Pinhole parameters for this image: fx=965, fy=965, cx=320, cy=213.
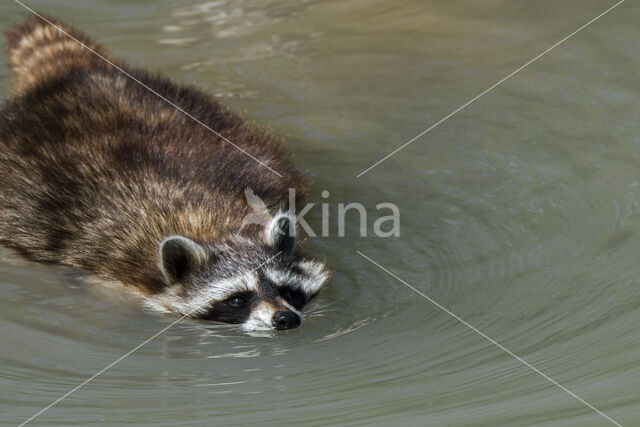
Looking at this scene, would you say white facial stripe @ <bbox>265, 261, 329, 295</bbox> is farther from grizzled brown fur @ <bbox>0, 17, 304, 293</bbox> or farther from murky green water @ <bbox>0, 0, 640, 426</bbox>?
grizzled brown fur @ <bbox>0, 17, 304, 293</bbox>

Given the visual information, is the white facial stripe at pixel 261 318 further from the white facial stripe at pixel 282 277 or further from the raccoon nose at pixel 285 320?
the white facial stripe at pixel 282 277

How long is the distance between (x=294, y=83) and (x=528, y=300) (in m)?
4.10

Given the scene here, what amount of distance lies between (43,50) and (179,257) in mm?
3280

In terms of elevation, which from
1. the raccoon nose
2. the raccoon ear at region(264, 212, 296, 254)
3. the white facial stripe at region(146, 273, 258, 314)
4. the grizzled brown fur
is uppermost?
the grizzled brown fur

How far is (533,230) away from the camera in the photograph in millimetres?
7262

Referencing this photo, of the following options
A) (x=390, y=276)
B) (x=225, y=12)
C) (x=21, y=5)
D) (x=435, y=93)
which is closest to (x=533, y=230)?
(x=390, y=276)

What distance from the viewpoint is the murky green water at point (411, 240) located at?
5535 mm

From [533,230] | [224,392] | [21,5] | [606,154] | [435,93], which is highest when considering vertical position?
[21,5]

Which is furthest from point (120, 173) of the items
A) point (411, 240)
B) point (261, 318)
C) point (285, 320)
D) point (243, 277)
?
point (411, 240)

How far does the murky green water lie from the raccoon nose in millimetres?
118

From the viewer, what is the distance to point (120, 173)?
7.13 m

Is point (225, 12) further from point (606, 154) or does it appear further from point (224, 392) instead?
point (224, 392)

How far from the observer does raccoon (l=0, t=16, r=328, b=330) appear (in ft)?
21.5

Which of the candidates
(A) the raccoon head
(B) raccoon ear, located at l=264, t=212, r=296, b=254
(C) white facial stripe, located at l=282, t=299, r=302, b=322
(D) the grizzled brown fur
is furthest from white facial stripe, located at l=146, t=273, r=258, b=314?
(B) raccoon ear, located at l=264, t=212, r=296, b=254
